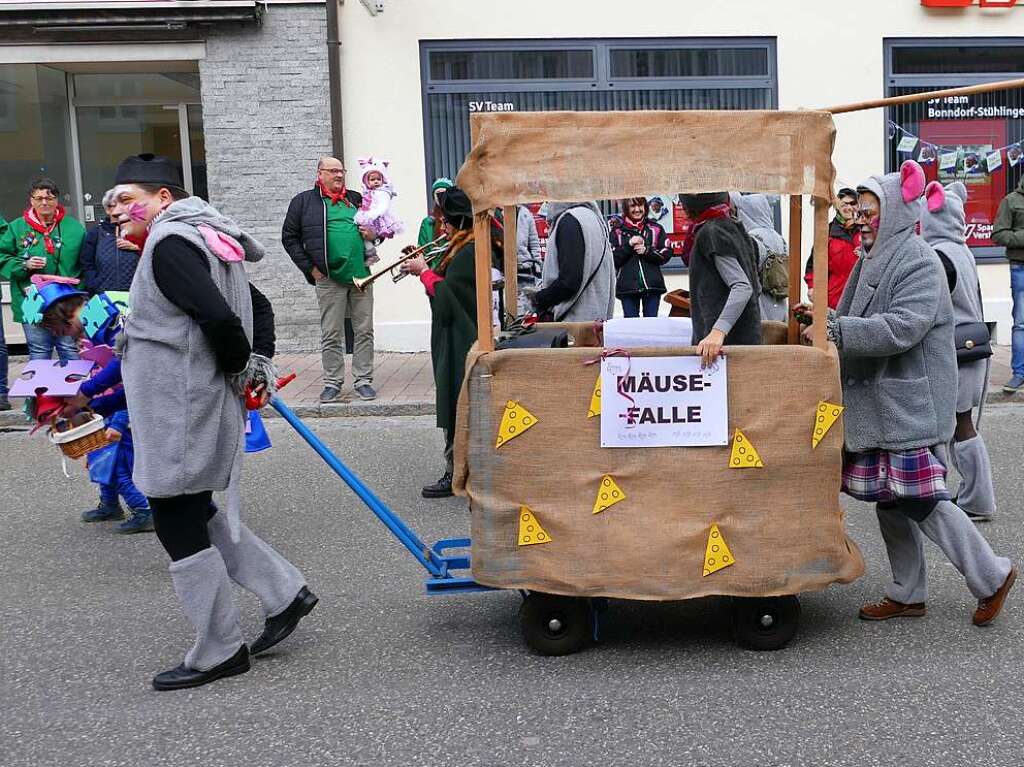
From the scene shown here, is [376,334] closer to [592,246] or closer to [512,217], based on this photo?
[592,246]

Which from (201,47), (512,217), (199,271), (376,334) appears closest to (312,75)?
(201,47)

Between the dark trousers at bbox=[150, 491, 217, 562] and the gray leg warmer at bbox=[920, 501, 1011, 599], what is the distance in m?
2.60

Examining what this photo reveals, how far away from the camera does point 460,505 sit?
6.48m

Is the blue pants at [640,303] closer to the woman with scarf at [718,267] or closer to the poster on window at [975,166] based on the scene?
the poster on window at [975,166]

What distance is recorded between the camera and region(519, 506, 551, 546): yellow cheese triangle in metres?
4.03

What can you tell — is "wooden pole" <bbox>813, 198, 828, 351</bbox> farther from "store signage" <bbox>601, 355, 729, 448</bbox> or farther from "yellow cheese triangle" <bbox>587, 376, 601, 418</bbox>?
"yellow cheese triangle" <bbox>587, 376, 601, 418</bbox>

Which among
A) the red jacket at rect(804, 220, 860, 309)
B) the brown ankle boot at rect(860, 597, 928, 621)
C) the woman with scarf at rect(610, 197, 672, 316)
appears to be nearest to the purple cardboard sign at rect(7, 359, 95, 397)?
the brown ankle boot at rect(860, 597, 928, 621)

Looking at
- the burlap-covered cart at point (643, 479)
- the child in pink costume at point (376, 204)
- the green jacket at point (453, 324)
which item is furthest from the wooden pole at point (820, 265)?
the child in pink costume at point (376, 204)

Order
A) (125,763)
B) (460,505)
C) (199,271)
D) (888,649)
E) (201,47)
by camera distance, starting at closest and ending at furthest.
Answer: (125,763) < (199,271) < (888,649) < (460,505) < (201,47)

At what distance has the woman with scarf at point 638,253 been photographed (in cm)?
976

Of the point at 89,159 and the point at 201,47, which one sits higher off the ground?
the point at 201,47

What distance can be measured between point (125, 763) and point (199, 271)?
1.53 metres

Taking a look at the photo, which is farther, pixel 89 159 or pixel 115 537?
pixel 89 159

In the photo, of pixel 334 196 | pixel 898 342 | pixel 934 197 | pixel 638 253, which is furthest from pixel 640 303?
pixel 898 342
